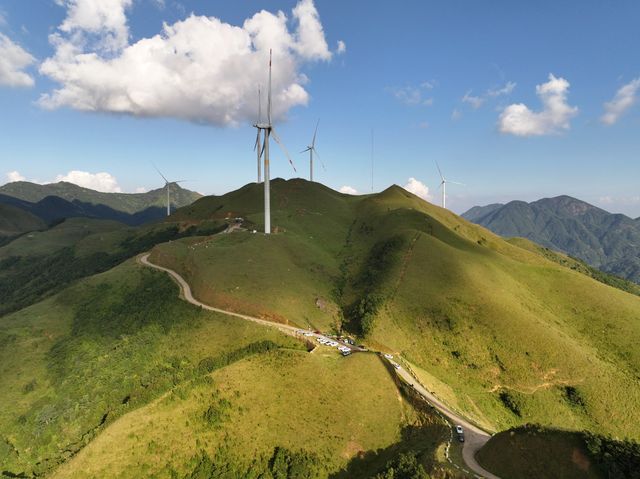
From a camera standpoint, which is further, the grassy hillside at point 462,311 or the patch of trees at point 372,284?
the patch of trees at point 372,284

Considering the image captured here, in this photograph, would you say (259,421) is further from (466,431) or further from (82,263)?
(82,263)

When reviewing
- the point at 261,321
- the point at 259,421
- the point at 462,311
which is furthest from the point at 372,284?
the point at 259,421

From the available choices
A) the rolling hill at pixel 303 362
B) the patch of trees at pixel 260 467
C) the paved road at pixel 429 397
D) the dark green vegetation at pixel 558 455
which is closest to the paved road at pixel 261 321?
the paved road at pixel 429 397

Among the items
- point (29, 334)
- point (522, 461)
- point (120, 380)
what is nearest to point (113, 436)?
point (120, 380)

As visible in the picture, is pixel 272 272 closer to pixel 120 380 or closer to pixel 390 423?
pixel 120 380

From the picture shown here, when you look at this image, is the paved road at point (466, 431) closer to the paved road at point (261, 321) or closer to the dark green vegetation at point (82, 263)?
the paved road at point (261, 321)

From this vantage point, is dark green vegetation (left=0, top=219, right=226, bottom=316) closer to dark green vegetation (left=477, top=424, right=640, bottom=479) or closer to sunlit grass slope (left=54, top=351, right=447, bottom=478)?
sunlit grass slope (left=54, top=351, right=447, bottom=478)

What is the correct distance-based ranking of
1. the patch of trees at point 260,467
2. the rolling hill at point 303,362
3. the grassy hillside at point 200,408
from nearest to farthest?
1. the patch of trees at point 260,467
2. the grassy hillside at point 200,408
3. the rolling hill at point 303,362
